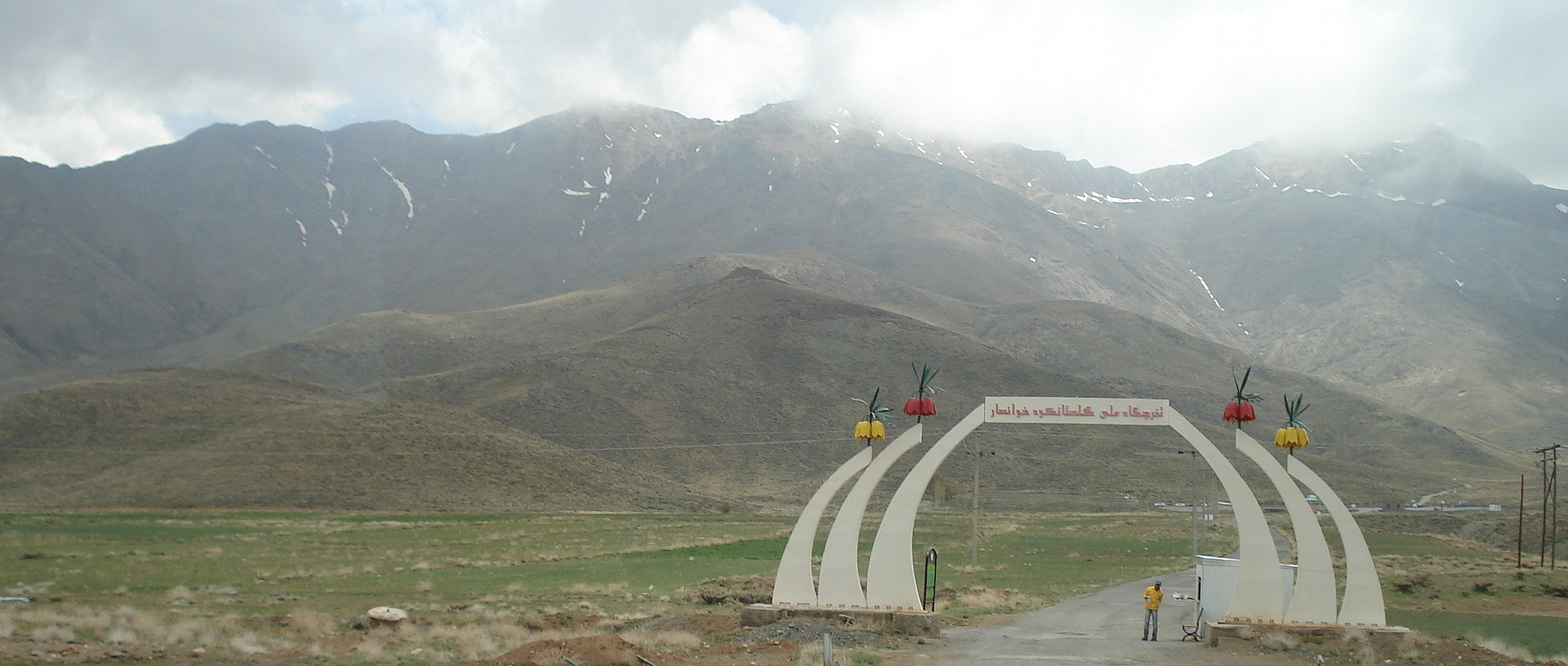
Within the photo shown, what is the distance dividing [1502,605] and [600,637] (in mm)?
27050

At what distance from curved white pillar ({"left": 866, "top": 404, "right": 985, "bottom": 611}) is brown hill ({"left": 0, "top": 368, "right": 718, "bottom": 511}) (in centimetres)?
5180

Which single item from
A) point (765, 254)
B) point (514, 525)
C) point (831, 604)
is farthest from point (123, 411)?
point (765, 254)

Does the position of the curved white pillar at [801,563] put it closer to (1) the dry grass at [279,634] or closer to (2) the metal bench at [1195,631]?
(1) the dry grass at [279,634]

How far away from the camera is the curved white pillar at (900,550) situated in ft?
72.5

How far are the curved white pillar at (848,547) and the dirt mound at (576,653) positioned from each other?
481 centimetres

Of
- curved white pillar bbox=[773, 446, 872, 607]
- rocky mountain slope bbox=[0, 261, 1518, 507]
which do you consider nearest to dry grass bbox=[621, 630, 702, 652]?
curved white pillar bbox=[773, 446, 872, 607]

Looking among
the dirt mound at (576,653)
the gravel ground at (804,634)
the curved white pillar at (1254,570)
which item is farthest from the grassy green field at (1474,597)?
the dirt mound at (576,653)

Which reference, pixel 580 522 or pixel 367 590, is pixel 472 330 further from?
pixel 367 590

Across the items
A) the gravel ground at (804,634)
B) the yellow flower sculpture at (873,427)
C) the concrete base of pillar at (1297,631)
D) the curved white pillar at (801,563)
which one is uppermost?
the yellow flower sculpture at (873,427)

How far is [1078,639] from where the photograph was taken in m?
23.1

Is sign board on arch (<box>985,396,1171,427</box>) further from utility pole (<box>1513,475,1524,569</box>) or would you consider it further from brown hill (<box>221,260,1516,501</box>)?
brown hill (<box>221,260,1516,501</box>)

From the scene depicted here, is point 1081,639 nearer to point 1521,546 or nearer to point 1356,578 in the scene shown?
point 1356,578

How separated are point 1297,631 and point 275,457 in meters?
68.2

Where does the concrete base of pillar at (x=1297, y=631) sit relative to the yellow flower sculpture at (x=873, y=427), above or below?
below
